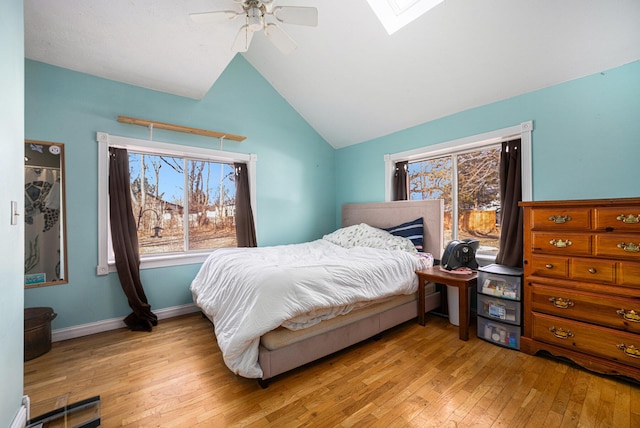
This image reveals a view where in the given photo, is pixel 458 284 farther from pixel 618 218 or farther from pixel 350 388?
pixel 350 388

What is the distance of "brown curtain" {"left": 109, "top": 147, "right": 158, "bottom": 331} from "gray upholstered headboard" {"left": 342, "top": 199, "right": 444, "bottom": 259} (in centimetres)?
293

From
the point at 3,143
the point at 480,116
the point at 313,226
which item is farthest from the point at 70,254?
the point at 480,116

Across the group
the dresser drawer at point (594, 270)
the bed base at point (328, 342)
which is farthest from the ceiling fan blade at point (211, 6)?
the dresser drawer at point (594, 270)

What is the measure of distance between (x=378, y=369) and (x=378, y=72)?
301 centimetres

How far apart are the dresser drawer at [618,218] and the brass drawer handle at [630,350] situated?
75 centimetres

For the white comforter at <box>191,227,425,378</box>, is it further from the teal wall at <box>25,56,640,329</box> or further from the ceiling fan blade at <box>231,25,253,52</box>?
the ceiling fan blade at <box>231,25,253,52</box>

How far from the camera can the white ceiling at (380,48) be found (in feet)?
6.40

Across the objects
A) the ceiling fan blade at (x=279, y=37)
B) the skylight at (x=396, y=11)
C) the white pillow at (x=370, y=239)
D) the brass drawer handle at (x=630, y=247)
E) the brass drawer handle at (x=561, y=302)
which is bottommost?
the brass drawer handle at (x=561, y=302)

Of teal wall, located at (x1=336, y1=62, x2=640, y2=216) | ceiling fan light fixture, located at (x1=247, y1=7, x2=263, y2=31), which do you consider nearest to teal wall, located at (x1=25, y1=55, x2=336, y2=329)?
ceiling fan light fixture, located at (x1=247, y1=7, x2=263, y2=31)

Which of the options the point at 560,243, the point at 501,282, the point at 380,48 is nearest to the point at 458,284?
the point at 501,282

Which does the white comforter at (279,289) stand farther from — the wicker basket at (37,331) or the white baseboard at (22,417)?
the wicker basket at (37,331)

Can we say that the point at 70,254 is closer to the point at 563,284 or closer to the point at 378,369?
the point at 378,369

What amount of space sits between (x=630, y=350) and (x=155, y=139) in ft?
14.5

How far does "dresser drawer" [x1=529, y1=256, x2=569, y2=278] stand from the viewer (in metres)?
1.93
